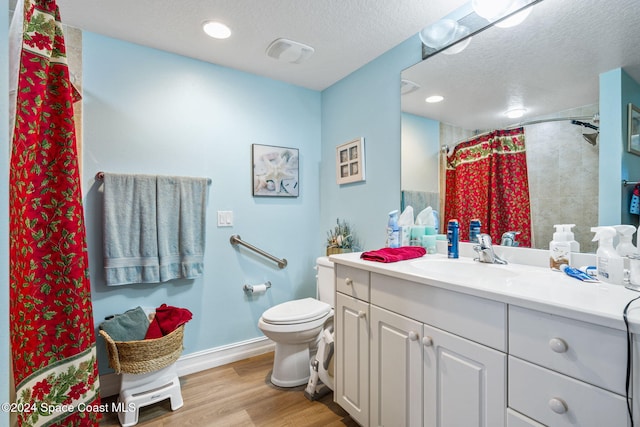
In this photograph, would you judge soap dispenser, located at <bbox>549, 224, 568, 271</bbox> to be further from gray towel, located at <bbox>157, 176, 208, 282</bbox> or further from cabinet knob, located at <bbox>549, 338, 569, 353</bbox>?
gray towel, located at <bbox>157, 176, 208, 282</bbox>

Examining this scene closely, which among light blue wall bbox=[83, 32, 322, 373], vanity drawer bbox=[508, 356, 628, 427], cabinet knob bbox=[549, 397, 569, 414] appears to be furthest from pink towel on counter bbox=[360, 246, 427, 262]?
light blue wall bbox=[83, 32, 322, 373]

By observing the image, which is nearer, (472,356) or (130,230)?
(472,356)

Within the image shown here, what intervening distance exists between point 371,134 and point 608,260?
1.51 meters

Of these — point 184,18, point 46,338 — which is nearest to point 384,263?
point 46,338

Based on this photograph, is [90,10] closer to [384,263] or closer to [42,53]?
[42,53]

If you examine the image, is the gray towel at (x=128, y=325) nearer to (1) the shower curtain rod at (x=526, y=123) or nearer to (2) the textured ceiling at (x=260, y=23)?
(2) the textured ceiling at (x=260, y=23)

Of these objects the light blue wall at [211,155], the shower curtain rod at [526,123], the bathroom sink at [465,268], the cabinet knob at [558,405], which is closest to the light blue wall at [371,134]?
the light blue wall at [211,155]

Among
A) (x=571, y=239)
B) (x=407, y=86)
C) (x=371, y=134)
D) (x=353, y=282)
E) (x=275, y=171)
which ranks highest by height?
(x=407, y=86)

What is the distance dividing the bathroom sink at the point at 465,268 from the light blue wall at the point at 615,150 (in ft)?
1.30

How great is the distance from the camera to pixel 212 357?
2.21 meters

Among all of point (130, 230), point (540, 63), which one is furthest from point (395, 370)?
point (130, 230)

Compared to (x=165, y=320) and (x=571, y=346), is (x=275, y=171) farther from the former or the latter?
(x=571, y=346)

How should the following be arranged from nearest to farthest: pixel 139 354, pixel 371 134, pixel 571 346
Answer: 1. pixel 571 346
2. pixel 139 354
3. pixel 371 134

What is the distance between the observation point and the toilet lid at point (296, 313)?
181 centimetres
